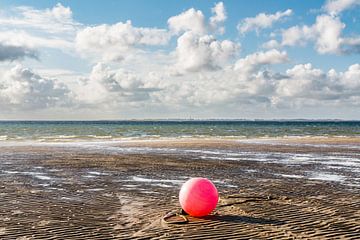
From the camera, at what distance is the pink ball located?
1036 cm

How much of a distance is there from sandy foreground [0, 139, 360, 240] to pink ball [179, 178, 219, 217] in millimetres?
217

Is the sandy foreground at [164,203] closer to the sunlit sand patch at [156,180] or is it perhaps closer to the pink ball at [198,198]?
the sunlit sand patch at [156,180]

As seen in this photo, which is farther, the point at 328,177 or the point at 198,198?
the point at 328,177

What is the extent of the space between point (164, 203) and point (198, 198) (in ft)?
8.25

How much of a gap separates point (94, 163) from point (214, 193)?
14451 millimetres

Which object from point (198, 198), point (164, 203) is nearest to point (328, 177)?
point (164, 203)

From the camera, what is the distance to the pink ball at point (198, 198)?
10.4 m

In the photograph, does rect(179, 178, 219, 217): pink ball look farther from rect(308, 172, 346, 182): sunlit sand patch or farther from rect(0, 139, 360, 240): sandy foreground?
rect(308, 172, 346, 182): sunlit sand patch

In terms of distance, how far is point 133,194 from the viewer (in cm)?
1420

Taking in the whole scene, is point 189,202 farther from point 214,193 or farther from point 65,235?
point 65,235

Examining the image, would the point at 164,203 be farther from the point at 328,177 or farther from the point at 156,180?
the point at 328,177

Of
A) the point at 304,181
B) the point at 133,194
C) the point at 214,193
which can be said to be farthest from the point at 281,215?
the point at 304,181

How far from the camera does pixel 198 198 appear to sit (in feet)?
33.9

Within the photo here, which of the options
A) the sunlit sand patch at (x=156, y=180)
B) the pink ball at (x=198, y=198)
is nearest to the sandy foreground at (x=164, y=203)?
the sunlit sand patch at (x=156, y=180)
